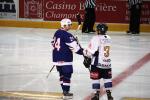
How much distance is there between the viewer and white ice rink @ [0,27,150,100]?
338 inches

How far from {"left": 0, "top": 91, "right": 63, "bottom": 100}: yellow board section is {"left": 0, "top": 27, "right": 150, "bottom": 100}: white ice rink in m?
0.27

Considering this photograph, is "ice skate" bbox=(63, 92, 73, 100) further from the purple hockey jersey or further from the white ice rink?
the purple hockey jersey

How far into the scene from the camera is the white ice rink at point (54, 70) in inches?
338

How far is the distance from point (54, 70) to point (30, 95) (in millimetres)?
2558

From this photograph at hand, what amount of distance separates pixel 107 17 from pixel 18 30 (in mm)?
3123

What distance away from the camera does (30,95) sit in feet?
25.7

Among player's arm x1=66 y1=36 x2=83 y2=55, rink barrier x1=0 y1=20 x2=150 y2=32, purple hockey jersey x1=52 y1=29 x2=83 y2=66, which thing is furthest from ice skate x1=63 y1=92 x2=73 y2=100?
rink barrier x1=0 y1=20 x2=150 y2=32

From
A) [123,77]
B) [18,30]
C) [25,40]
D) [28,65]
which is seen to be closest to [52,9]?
[18,30]

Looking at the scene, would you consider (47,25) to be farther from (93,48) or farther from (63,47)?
(93,48)

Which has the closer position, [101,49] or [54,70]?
[101,49]

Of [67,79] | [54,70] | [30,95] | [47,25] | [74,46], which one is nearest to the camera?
[74,46]

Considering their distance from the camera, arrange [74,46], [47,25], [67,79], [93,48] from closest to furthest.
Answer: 1. [93,48]
2. [74,46]
3. [67,79]
4. [47,25]

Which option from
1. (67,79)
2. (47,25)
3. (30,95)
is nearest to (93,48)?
(67,79)

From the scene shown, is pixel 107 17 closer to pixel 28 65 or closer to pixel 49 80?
pixel 28 65
